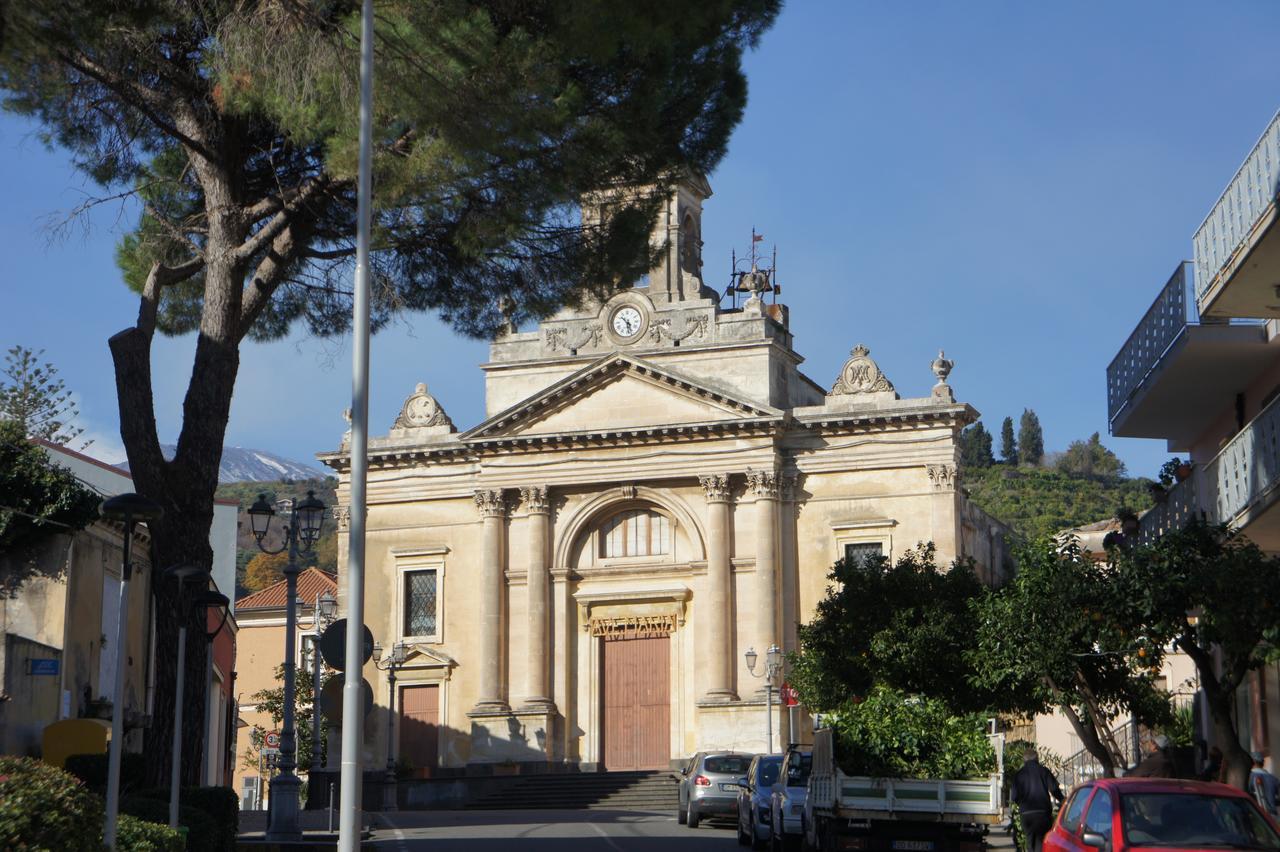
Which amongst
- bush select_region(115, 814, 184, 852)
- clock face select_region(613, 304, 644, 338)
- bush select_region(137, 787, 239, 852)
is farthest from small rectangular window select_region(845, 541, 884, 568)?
bush select_region(115, 814, 184, 852)

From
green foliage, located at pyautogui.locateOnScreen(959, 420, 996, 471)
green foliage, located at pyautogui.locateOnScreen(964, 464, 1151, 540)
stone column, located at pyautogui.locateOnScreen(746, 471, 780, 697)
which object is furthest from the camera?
green foliage, located at pyautogui.locateOnScreen(959, 420, 996, 471)

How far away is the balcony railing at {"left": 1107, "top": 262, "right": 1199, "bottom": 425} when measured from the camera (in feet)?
70.1

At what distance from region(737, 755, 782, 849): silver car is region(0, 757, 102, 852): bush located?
1496 centimetres

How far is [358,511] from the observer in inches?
553

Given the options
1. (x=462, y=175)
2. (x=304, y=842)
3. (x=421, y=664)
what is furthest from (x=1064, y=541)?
(x=421, y=664)

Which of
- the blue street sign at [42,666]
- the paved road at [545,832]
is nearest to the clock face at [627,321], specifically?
the paved road at [545,832]

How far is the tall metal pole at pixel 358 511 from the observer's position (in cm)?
1323

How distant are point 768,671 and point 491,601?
28.1 feet

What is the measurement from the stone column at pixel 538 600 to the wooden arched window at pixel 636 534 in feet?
5.64

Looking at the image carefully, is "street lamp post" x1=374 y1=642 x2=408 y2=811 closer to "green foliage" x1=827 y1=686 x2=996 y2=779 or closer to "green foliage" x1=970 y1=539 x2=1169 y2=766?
"green foliage" x1=827 y1=686 x2=996 y2=779

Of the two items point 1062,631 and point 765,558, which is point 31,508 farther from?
point 765,558

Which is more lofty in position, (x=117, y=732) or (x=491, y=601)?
(x=491, y=601)

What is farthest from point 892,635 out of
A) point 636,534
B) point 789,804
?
point 636,534

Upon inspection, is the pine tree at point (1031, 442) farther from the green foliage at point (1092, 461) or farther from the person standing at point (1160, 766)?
the person standing at point (1160, 766)
